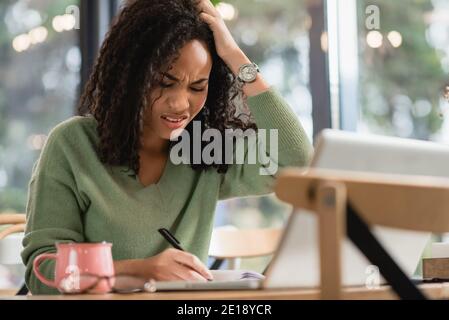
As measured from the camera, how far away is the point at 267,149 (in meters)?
1.97

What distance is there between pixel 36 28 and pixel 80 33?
8.0 inches

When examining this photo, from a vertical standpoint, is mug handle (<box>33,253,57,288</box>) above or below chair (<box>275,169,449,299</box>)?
below

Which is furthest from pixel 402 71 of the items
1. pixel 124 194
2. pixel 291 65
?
pixel 124 194

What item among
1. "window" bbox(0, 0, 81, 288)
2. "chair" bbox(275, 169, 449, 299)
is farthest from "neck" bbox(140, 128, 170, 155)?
"window" bbox(0, 0, 81, 288)

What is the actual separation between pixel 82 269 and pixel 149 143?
641mm

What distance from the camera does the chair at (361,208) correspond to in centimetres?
98

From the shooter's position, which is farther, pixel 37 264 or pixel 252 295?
pixel 37 264

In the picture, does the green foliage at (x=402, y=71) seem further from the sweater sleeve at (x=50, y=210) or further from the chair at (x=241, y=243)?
the sweater sleeve at (x=50, y=210)

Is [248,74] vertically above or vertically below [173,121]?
above

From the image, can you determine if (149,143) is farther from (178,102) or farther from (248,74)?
(248,74)

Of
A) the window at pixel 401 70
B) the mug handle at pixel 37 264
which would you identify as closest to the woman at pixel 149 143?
the mug handle at pixel 37 264

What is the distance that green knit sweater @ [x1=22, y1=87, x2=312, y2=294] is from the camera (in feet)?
5.58

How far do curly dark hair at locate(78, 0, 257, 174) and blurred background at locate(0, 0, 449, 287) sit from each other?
1.40 m

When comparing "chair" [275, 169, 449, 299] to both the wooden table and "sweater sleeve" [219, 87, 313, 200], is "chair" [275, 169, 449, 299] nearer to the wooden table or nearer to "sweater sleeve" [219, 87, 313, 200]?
the wooden table
